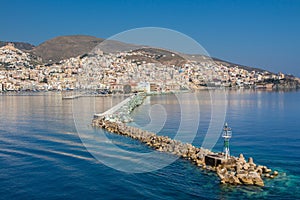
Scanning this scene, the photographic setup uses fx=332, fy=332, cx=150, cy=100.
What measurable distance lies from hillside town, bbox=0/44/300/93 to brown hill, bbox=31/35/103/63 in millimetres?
23807

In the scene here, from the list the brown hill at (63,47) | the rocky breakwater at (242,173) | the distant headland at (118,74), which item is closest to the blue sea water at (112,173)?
the rocky breakwater at (242,173)

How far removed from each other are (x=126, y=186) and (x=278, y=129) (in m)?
14.6

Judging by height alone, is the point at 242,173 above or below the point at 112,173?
above

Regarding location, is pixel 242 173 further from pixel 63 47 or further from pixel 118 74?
pixel 63 47

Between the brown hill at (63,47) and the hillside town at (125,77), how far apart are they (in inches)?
937

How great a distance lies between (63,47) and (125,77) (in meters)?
87.3

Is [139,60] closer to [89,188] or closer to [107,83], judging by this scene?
[107,83]

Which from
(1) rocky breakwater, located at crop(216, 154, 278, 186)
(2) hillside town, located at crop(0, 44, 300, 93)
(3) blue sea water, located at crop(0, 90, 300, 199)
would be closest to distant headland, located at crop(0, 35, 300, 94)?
(2) hillside town, located at crop(0, 44, 300, 93)

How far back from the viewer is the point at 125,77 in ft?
259

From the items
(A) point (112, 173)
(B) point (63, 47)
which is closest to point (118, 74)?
(A) point (112, 173)

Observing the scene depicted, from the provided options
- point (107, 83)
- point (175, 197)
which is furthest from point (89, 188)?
point (107, 83)

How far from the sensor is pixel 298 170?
37.9ft

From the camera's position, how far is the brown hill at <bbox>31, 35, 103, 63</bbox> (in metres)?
146

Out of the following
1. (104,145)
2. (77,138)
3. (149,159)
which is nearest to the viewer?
(149,159)
